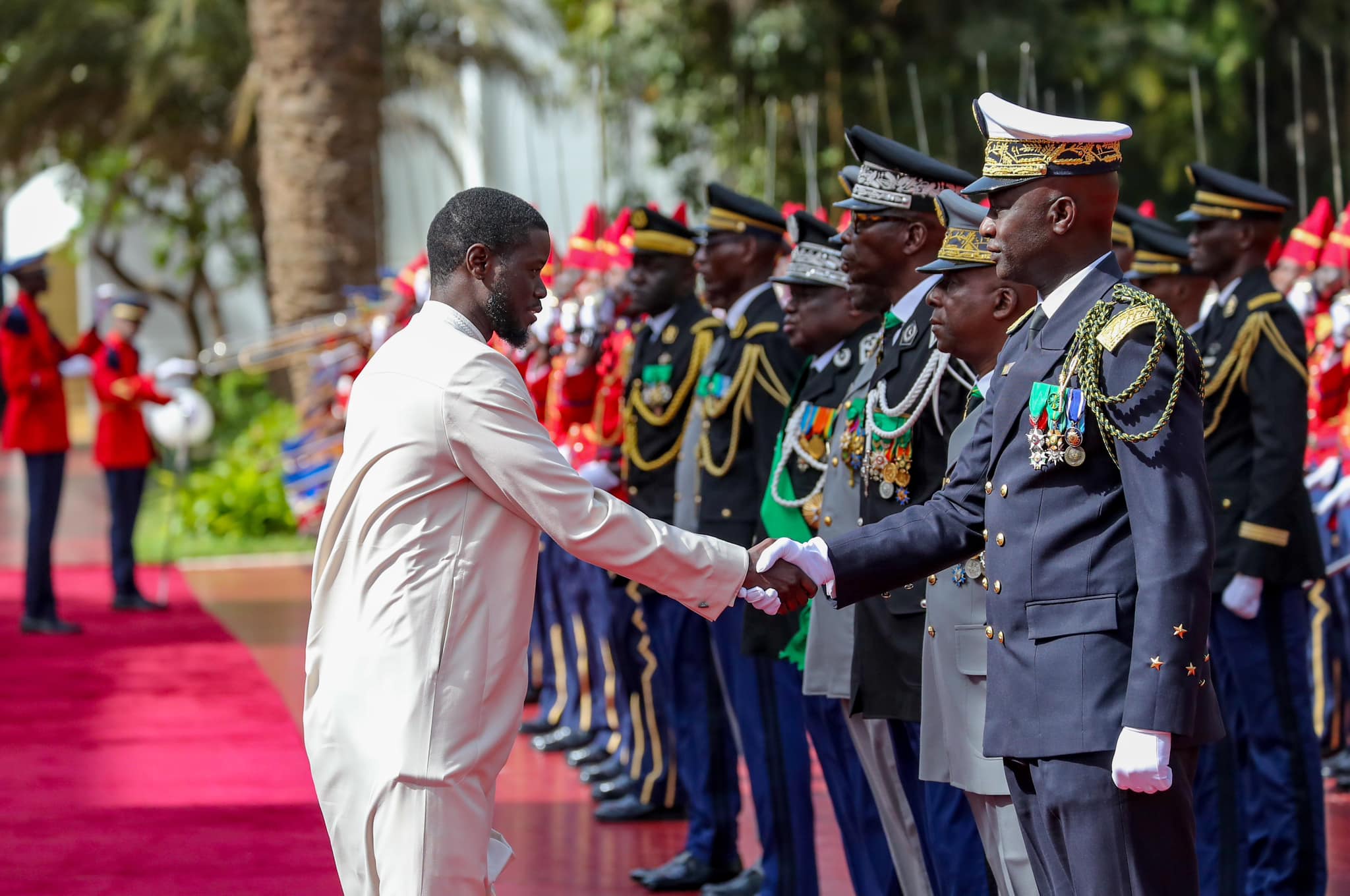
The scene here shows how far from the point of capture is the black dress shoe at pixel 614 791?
678 cm

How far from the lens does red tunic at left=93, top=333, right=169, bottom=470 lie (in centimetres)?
1170

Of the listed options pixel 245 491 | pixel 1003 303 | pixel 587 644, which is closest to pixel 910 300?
pixel 1003 303

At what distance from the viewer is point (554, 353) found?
8.17m

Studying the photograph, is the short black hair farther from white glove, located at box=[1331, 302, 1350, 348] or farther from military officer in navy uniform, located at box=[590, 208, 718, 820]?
white glove, located at box=[1331, 302, 1350, 348]

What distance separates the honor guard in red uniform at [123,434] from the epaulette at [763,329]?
738 cm

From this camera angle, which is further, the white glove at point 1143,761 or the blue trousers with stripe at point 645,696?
the blue trousers with stripe at point 645,696

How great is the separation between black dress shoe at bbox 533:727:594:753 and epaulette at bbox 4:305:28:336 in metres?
5.16

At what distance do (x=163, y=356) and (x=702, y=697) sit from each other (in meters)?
28.4

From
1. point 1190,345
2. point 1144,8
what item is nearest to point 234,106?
point 1144,8

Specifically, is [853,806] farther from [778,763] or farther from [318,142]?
[318,142]

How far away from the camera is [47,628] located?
35.6ft

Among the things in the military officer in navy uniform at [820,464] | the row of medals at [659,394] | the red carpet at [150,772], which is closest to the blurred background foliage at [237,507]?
the red carpet at [150,772]

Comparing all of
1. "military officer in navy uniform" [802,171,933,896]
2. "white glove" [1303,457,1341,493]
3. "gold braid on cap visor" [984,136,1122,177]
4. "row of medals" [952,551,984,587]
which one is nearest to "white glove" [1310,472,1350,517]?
"white glove" [1303,457,1341,493]

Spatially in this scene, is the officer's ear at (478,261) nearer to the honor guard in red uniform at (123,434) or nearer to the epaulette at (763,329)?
the epaulette at (763,329)
